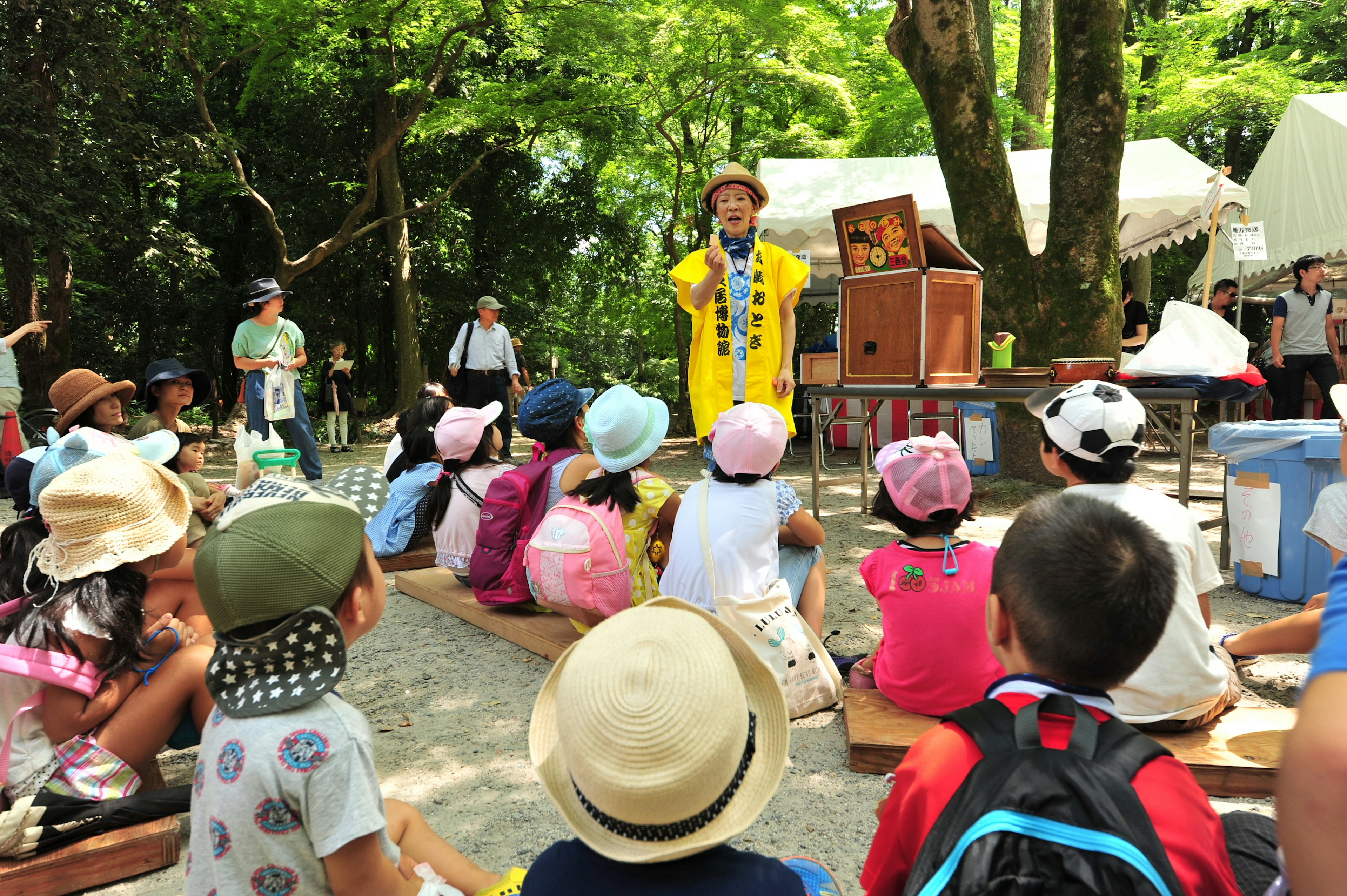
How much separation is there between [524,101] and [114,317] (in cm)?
891

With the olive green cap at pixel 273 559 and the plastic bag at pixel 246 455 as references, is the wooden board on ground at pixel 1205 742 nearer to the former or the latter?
the olive green cap at pixel 273 559

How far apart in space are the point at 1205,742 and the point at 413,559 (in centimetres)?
423

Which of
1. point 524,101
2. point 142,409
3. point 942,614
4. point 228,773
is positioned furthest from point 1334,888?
point 142,409

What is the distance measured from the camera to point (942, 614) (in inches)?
99.0

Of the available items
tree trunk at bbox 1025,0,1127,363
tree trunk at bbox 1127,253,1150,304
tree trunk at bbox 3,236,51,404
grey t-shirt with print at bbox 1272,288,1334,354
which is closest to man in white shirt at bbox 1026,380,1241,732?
tree trunk at bbox 1025,0,1127,363

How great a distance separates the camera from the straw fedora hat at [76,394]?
4.00 meters

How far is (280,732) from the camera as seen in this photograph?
1438mm

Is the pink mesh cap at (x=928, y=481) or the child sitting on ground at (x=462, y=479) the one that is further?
the child sitting on ground at (x=462, y=479)

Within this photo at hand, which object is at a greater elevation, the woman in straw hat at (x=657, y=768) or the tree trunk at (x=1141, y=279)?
the tree trunk at (x=1141, y=279)

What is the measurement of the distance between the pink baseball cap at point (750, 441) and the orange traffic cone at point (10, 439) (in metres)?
7.90

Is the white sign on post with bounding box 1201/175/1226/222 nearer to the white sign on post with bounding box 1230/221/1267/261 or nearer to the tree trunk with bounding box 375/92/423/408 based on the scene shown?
the white sign on post with bounding box 1230/221/1267/261

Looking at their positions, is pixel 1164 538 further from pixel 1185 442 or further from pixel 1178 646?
pixel 1185 442

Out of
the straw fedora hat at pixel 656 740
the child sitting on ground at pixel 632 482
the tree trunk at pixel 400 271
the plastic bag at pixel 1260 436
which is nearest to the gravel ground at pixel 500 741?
the child sitting on ground at pixel 632 482

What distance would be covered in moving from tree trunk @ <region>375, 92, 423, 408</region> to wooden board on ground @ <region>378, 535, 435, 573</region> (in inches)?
391
